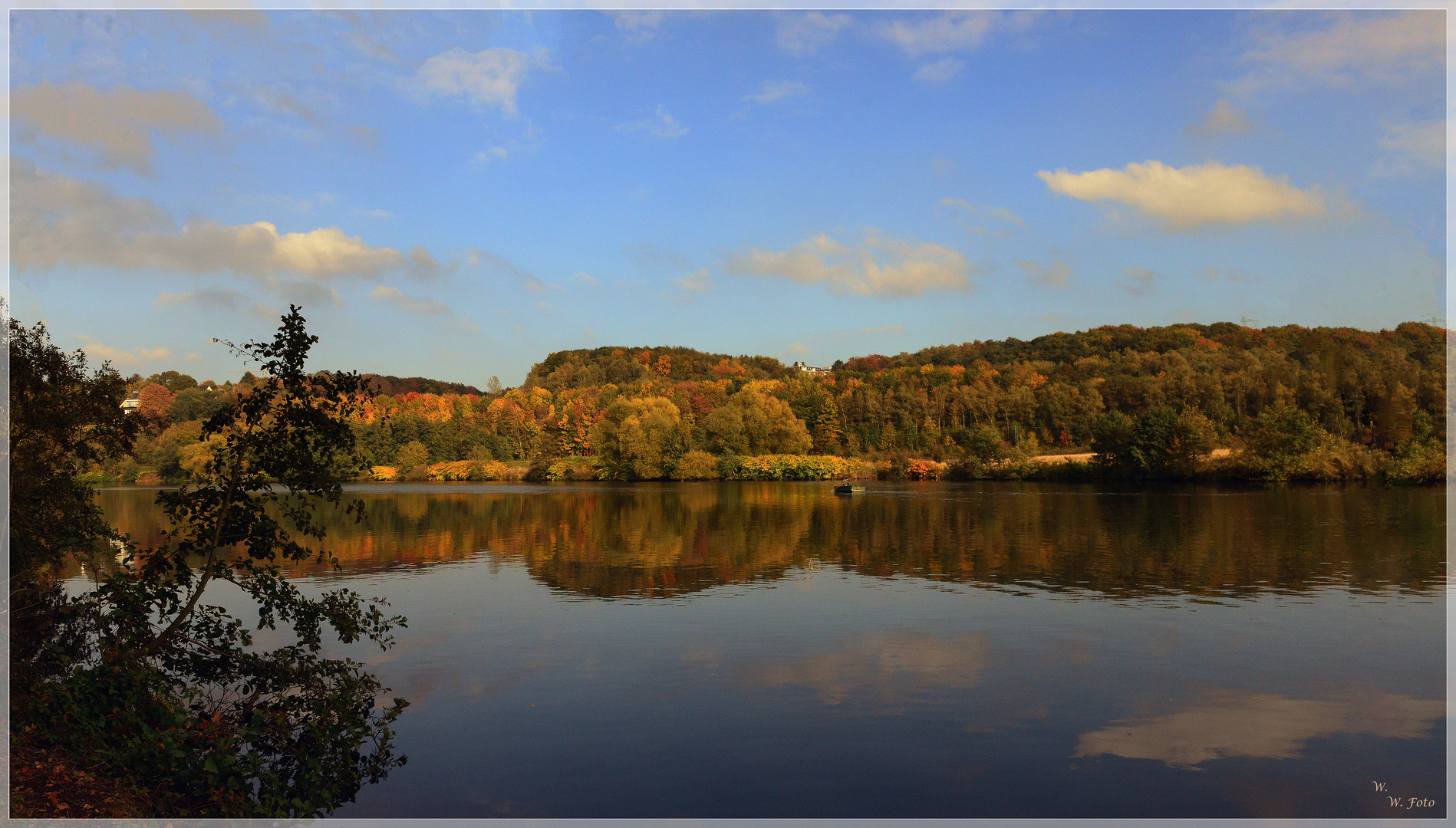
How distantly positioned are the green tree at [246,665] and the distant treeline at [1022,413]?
4225 cm

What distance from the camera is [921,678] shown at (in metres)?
12.5

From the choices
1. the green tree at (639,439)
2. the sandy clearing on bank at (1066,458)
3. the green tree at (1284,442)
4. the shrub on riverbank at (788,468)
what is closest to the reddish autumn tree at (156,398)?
the green tree at (639,439)

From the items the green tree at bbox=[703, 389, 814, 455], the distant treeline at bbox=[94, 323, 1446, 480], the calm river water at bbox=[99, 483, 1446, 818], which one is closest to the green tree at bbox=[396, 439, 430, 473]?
the distant treeline at bbox=[94, 323, 1446, 480]

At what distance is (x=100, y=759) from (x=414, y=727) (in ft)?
10.4

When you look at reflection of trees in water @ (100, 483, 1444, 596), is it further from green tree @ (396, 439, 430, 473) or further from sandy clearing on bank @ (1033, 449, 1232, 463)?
green tree @ (396, 439, 430, 473)

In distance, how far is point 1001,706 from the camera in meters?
11.1

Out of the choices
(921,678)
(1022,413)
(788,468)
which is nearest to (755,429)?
(788,468)

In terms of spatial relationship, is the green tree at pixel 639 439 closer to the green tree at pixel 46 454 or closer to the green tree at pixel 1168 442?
the green tree at pixel 1168 442

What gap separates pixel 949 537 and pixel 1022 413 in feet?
231

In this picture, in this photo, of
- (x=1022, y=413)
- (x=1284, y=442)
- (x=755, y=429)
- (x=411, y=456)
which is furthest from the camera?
(x=411, y=456)

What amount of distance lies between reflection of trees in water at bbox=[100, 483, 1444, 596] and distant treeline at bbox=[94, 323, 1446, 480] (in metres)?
10.5

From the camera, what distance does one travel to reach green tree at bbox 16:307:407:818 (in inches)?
340

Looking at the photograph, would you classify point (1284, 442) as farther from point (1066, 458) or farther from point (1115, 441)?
point (1066, 458)

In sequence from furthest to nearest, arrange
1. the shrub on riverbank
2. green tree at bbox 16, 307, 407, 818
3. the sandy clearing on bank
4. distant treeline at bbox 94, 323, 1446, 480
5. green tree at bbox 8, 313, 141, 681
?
the shrub on riverbank → the sandy clearing on bank → distant treeline at bbox 94, 323, 1446, 480 → green tree at bbox 8, 313, 141, 681 → green tree at bbox 16, 307, 407, 818
